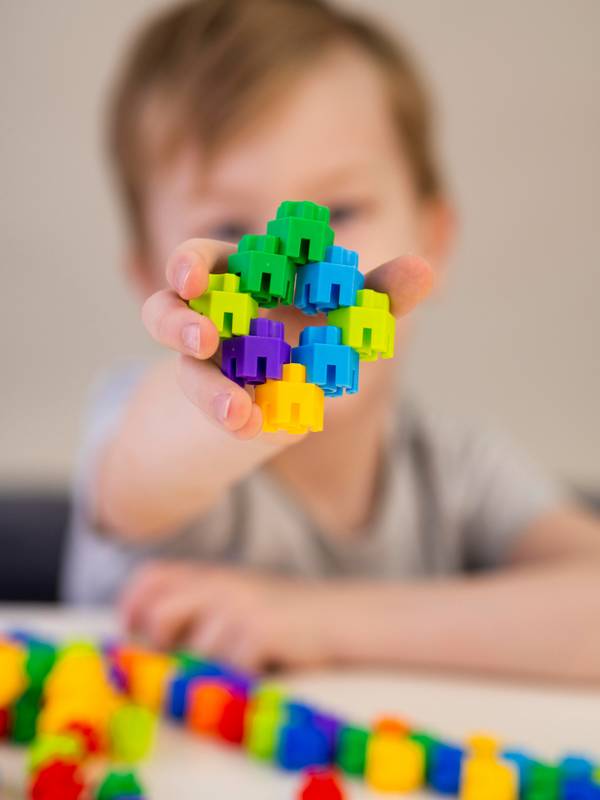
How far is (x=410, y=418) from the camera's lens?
99 centimetres

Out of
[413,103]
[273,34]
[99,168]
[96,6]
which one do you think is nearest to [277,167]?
[273,34]

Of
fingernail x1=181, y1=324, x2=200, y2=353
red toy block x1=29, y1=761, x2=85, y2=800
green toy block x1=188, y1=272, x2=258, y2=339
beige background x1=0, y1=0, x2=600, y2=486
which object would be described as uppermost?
beige background x1=0, y1=0, x2=600, y2=486

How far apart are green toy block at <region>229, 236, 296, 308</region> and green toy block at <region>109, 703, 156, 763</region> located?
9.3 inches

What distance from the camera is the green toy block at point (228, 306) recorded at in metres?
0.29

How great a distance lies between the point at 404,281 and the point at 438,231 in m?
0.73

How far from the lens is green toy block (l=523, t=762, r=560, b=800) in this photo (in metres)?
0.38

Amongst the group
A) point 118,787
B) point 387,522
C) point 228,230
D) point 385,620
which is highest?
point 228,230

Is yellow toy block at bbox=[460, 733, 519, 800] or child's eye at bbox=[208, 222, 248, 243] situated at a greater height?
child's eye at bbox=[208, 222, 248, 243]

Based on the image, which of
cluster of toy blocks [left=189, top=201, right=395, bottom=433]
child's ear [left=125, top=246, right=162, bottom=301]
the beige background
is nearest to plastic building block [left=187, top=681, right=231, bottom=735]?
cluster of toy blocks [left=189, top=201, right=395, bottom=433]

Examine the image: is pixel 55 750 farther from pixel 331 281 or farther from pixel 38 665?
pixel 331 281

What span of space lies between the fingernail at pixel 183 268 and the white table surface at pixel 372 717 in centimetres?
24

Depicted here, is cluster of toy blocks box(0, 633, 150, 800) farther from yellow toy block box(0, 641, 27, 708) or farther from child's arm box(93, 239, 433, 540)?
child's arm box(93, 239, 433, 540)

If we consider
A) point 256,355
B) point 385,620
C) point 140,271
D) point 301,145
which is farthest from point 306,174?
point 256,355

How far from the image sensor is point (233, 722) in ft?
1.46
